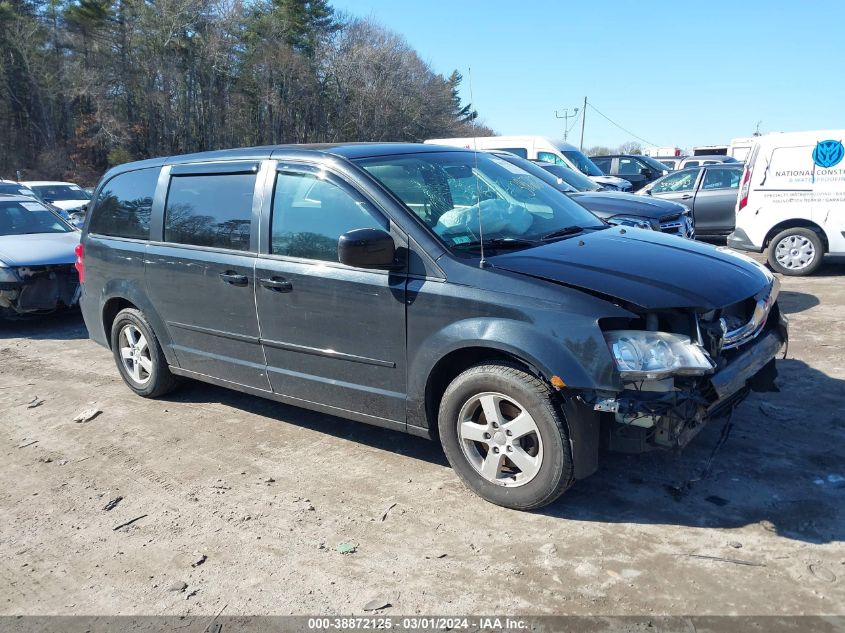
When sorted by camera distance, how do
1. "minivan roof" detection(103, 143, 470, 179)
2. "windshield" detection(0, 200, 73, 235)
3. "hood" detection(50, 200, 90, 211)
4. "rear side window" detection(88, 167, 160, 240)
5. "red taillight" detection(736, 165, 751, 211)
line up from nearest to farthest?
"minivan roof" detection(103, 143, 470, 179), "rear side window" detection(88, 167, 160, 240), "windshield" detection(0, 200, 73, 235), "red taillight" detection(736, 165, 751, 211), "hood" detection(50, 200, 90, 211)

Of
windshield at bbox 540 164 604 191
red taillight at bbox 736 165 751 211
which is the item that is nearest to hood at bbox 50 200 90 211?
windshield at bbox 540 164 604 191

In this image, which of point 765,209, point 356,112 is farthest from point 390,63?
point 765,209

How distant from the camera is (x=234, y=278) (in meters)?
4.55

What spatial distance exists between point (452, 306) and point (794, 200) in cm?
781

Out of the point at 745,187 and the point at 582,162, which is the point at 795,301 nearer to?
the point at 745,187

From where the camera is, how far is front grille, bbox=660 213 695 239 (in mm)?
8289

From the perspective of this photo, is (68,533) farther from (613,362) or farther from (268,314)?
(613,362)

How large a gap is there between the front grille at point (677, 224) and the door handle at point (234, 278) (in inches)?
216

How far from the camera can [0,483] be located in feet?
14.2

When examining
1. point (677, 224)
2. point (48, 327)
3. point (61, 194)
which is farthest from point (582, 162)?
point (61, 194)

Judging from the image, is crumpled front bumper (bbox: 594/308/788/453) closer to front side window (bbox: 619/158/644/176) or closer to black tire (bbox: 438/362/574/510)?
black tire (bbox: 438/362/574/510)

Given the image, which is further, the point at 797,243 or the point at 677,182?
the point at 677,182

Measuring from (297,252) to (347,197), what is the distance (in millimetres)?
496

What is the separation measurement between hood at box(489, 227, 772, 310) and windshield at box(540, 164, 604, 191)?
677cm
